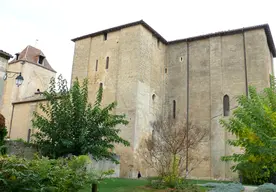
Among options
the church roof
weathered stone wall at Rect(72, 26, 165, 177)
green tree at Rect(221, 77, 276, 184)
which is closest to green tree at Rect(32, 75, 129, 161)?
green tree at Rect(221, 77, 276, 184)

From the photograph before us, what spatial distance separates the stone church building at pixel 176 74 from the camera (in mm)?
26406

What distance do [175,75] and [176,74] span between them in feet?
0.44

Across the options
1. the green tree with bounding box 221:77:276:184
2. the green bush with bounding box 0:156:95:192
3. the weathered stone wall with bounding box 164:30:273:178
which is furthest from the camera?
the weathered stone wall with bounding box 164:30:273:178

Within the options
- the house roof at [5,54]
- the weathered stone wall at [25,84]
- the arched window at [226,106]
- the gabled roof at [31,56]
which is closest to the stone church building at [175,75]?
the arched window at [226,106]

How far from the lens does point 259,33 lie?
2719cm

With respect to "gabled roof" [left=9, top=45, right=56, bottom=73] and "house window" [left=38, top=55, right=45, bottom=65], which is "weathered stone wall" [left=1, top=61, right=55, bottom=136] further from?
"house window" [left=38, top=55, right=45, bottom=65]

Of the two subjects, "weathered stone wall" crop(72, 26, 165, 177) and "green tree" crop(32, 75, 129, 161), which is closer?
"green tree" crop(32, 75, 129, 161)

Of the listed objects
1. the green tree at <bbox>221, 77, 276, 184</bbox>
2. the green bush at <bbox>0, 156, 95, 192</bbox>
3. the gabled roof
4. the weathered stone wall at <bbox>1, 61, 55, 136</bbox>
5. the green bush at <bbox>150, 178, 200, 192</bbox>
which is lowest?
the green bush at <bbox>150, 178, 200, 192</bbox>

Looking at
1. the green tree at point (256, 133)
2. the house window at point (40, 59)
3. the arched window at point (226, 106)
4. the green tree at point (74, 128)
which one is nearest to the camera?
the green tree at point (256, 133)

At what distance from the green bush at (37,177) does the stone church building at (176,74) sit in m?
16.9

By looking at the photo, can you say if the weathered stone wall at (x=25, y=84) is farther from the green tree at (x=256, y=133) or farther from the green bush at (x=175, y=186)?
the green tree at (x=256, y=133)

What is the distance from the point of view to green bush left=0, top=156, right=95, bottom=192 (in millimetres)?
7305

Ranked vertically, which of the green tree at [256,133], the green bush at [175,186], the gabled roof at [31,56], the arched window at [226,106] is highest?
the gabled roof at [31,56]

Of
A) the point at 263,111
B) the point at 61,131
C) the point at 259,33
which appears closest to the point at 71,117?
the point at 61,131
